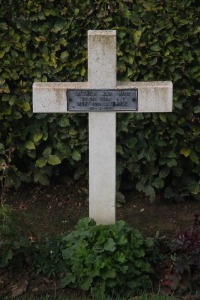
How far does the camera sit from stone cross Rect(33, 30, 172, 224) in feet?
15.3

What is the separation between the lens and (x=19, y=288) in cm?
471

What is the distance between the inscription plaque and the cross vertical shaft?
0.11ft

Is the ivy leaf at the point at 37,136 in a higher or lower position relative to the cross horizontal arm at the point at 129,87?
lower

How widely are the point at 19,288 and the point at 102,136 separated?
1.14 meters

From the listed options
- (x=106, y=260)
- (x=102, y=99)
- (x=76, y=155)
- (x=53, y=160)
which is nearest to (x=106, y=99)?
(x=102, y=99)

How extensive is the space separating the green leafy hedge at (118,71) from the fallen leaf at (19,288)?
134cm

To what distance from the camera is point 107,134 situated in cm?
476

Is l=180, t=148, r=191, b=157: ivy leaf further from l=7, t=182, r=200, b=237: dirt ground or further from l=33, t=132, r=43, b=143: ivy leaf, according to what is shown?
l=33, t=132, r=43, b=143: ivy leaf

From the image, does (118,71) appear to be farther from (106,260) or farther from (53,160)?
(106,260)

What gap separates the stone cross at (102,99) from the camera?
468 centimetres

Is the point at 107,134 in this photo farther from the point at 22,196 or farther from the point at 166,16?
the point at 22,196

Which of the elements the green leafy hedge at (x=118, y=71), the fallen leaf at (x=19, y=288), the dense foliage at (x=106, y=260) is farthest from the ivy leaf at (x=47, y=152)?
the fallen leaf at (x=19, y=288)

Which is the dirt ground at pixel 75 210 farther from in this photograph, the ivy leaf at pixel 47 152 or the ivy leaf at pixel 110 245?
the ivy leaf at pixel 110 245

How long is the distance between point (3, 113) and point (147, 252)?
68.1 inches
